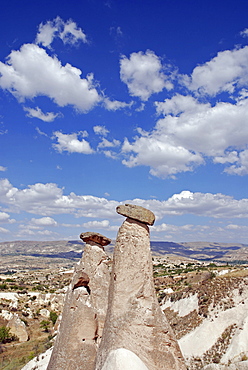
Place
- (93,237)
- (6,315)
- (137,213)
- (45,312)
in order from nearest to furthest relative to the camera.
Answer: (137,213), (93,237), (6,315), (45,312)

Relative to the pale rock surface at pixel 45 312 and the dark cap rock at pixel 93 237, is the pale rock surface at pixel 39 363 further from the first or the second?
the pale rock surface at pixel 45 312

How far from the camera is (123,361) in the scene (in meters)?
5.23

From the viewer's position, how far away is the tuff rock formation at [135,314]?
560 centimetres

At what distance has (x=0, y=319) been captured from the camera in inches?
1109

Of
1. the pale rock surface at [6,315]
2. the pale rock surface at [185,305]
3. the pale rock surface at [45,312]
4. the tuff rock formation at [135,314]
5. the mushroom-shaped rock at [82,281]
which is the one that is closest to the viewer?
the tuff rock formation at [135,314]

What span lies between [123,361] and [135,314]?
90cm

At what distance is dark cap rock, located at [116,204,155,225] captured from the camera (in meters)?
6.58

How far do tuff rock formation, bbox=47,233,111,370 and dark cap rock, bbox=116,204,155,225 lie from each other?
275 cm

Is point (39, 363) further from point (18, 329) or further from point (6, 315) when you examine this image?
point (6, 315)

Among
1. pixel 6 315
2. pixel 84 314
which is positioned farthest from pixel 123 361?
pixel 6 315

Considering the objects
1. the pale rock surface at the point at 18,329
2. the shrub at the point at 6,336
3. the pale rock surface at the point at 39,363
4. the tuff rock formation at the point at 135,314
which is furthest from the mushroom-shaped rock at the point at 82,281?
the pale rock surface at the point at 18,329

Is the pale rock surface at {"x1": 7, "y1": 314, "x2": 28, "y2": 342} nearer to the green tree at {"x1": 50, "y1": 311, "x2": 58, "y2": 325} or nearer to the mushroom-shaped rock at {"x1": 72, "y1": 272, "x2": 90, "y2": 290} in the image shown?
the green tree at {"x1": 50, "y1": 311, "x2": 58, "y2": 325}

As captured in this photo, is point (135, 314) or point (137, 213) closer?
point (135, 314)

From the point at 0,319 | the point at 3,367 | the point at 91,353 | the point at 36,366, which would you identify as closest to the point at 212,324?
the point at 36,366
